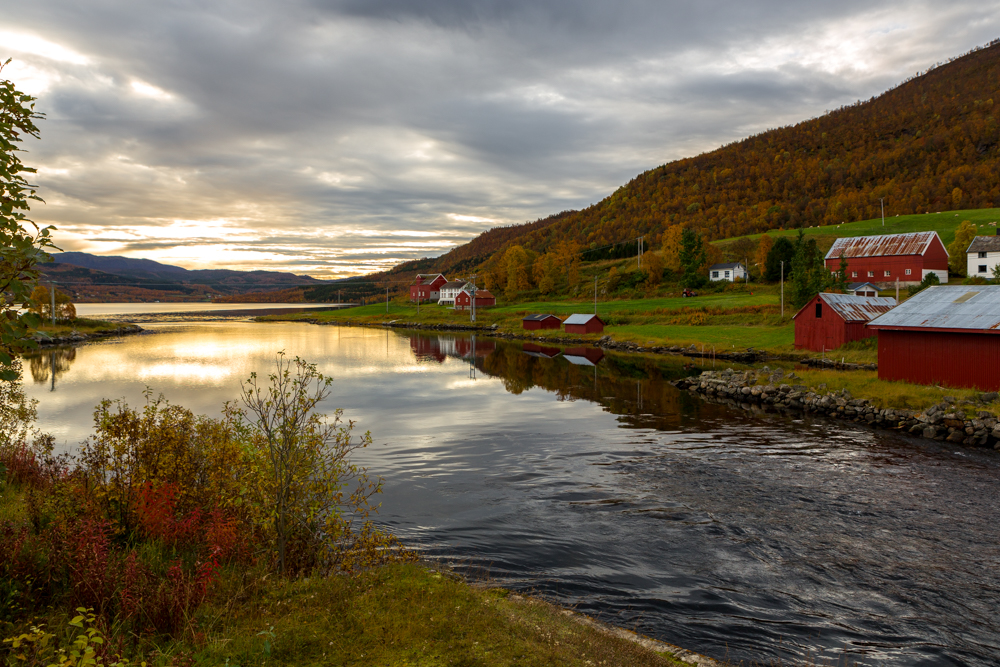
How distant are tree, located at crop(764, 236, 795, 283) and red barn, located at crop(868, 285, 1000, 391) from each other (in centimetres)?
6179

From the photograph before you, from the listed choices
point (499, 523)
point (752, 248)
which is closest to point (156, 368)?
point (499, 523)

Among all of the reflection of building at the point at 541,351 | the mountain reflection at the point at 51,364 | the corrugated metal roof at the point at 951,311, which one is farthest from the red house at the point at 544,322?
the mountain reflection at the point at 51,364

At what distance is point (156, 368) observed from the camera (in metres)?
48.5

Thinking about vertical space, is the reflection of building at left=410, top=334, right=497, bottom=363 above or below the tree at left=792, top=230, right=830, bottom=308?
below

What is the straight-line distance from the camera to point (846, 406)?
28.7 metres

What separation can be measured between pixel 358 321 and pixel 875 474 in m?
120

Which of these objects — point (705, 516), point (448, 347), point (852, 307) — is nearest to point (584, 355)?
point (448, 347)

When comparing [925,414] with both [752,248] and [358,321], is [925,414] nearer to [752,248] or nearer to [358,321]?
[752,248]

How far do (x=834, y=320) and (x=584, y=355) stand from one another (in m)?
23.0

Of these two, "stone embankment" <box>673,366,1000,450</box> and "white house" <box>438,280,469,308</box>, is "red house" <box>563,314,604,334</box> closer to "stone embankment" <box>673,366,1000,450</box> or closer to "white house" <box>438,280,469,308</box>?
"stone embankment" <box>673,366,1000,450</box>

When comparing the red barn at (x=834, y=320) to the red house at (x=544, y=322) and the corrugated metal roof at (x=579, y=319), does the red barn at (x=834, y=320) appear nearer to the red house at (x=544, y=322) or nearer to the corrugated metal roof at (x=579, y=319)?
the corrugated metal roof at (x=579, y=319)

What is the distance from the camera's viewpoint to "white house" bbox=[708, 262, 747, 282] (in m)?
102

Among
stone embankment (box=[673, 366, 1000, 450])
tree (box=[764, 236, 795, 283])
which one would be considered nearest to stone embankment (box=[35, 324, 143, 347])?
stone embankment (box=[673, 366, 1000, 450])

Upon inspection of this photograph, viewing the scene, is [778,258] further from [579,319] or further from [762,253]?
[579,319]
